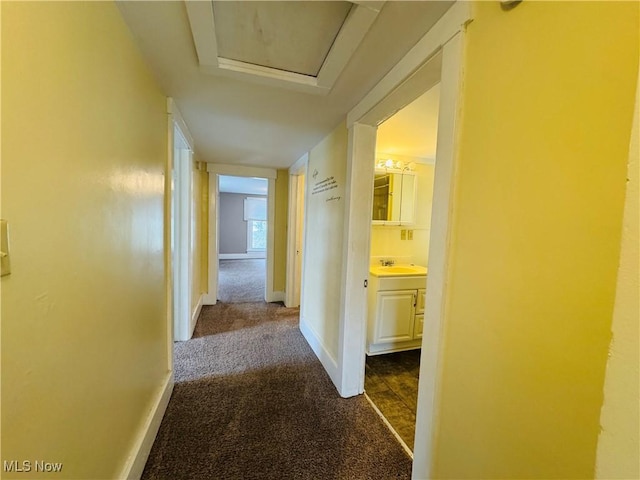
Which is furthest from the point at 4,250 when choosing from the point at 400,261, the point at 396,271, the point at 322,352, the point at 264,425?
the point at 400,261

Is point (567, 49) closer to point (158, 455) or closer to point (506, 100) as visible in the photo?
point (506, 100)

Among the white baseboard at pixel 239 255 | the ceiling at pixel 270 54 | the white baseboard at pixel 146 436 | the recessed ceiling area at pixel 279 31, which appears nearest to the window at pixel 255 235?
the white baseboard at pixel 239 255

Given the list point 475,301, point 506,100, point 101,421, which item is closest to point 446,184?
point 506,100

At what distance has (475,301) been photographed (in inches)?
34.6

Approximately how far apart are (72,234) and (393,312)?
2.38 m

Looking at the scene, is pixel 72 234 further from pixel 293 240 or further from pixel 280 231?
pixel 280 231

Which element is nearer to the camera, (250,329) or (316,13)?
(316,13)

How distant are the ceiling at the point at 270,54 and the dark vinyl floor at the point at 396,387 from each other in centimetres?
211

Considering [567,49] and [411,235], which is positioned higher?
[567,49]

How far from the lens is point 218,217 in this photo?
387 centimetres

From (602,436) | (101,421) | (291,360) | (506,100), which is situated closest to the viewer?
(602,436)

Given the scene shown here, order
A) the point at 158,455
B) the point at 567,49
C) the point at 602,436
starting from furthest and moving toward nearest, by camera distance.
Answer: the point at 158,455, the point at 567,49, the point at 602,436

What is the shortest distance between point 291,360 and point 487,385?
188cm

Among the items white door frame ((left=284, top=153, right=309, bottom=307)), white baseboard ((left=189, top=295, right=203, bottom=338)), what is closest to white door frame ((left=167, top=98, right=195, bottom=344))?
white baseboard ((left=189, top=295, right=203, bottom=338))
